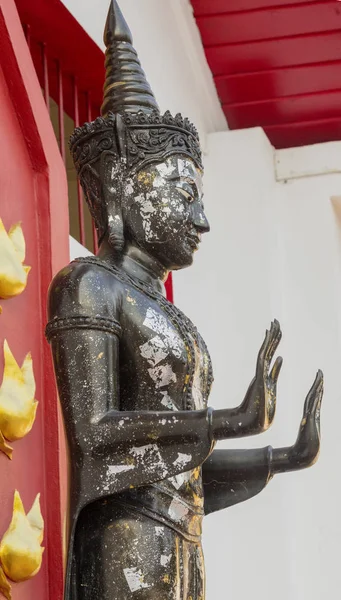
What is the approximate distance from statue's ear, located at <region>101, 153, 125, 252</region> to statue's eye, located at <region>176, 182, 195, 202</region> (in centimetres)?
12

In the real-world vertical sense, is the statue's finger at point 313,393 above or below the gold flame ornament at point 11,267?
below

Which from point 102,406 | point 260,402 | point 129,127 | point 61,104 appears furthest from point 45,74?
point 260,402

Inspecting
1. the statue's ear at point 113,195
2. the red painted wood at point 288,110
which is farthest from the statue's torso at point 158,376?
the red painted wood at point 288,110

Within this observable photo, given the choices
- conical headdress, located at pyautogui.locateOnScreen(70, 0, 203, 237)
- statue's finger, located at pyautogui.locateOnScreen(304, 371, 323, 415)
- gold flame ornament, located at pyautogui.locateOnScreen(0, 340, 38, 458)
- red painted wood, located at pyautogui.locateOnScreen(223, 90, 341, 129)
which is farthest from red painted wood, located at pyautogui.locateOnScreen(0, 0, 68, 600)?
red painted wood, located at pyautogui.locateOnScreen(223, 90, 341, 129)

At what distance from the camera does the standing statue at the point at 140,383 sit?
98.1 inches

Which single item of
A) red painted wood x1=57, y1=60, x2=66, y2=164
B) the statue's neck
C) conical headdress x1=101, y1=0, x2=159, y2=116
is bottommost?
the statue's neck

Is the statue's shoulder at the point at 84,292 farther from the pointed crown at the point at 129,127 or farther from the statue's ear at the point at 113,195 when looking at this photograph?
the pointed crown at the point at 129,127

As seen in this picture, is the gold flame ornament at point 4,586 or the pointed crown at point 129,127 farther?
the pointed crown at point 129,127

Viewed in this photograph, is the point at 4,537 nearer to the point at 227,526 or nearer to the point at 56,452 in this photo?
the point at 56,452

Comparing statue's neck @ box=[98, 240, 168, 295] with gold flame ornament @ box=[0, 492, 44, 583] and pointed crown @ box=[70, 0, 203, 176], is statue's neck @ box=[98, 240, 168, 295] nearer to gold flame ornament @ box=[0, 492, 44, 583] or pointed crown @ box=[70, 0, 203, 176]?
pointed crown @ box=[70, 0, 203, 176]

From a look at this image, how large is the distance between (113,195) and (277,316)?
8.31 ft

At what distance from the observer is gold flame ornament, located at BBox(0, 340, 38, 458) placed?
277cm

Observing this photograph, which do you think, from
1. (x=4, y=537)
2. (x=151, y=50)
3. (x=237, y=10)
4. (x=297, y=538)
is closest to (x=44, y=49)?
(x=151, y=50)

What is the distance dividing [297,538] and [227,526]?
13.8 inches
